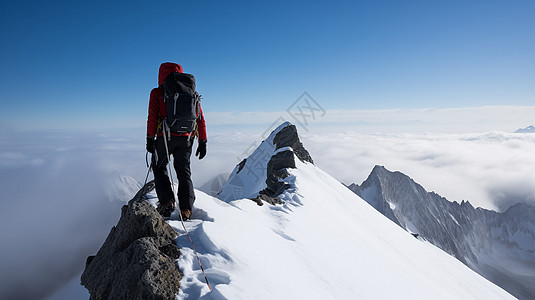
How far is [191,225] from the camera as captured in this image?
5.22m

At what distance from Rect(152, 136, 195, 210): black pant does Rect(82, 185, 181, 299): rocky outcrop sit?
888 mm

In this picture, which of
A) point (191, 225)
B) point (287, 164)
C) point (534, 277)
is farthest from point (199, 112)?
point (534, 277)

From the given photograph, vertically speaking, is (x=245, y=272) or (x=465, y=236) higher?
(x=245, y=272)

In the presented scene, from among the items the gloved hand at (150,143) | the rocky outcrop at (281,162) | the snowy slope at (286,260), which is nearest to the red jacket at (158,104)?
the gloved hand at (150,143)

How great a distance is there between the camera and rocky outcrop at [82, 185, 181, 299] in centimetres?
327

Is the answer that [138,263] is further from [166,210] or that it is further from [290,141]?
[290,141]

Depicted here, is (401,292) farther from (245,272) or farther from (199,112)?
(199,112)

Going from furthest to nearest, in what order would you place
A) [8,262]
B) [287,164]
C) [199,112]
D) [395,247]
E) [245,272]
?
[8,262]
[287,164]
[395,247]
[199,112]
[245,272]

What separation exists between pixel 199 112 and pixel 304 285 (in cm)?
456

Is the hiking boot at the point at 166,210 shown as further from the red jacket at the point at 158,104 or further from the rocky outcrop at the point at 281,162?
the rocky outcrop at the point at 281,162

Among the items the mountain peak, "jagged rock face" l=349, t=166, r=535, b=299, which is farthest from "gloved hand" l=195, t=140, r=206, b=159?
"jagged rock face" l=349, t=166, r=535, b=299

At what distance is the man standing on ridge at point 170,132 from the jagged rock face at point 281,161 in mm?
5356

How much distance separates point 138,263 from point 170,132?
9.58 feet

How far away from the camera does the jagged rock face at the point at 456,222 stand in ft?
474
